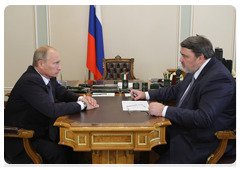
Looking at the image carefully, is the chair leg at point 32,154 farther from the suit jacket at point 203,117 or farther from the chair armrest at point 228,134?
the chair armrest at point 228,134

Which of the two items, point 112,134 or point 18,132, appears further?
point 18,132

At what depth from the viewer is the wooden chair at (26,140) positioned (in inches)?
58.9

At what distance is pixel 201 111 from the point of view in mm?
1483

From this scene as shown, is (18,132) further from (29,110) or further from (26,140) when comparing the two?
(29,110)

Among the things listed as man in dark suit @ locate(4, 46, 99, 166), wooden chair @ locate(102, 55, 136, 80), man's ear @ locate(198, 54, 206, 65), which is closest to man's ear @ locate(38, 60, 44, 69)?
man in dark suit @ locate(4, 46, 99, 166)

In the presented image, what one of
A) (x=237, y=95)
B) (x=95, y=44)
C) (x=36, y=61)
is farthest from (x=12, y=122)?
(x=95, y=44)

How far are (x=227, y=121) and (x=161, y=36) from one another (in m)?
3.65

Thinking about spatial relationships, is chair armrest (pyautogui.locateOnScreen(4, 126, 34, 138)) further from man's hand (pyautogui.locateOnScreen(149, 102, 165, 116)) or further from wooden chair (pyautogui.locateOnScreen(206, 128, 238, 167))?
wooden chair (pyautogui.locateOnScreen(206, 128, 238, 167))

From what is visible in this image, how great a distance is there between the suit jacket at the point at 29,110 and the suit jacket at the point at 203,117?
29.7 inches

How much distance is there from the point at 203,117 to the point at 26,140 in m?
1.19

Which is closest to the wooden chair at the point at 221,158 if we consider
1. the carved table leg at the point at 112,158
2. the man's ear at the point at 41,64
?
the carved table leg at the point at 112,158

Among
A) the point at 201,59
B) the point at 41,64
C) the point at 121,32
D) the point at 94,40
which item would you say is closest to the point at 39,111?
the point at 41,64

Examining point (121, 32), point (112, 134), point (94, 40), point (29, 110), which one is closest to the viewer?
point (112, 134)

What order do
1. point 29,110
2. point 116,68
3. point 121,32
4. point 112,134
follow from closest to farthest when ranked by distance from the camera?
1. point 112,134
2. point 29,110
3. point 116,68
4. point 121,32
